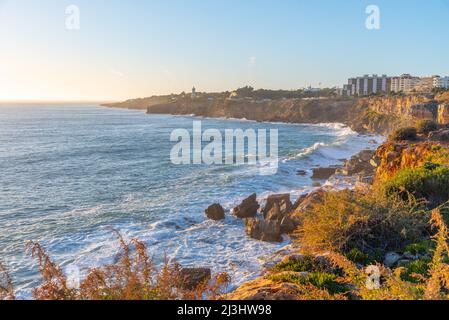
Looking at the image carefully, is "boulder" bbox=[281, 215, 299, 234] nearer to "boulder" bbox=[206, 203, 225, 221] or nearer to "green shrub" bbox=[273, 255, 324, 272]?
"boulder" bbox=[206, 203, 225, 221]

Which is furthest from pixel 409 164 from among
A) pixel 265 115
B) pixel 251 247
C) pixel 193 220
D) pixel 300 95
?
pixel 300 95

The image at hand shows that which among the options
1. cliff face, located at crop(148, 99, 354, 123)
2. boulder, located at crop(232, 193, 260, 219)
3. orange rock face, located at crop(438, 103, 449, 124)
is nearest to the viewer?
boulder, located at crop(232, 193, 260, 219)

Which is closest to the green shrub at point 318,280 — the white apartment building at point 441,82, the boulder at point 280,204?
the boulder at point 280,204

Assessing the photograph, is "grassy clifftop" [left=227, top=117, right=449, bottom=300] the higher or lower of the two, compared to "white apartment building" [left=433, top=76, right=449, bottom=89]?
lower

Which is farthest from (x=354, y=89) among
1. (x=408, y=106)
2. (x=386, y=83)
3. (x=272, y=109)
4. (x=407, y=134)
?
(x=407, y=134)

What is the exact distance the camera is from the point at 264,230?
1305 cm

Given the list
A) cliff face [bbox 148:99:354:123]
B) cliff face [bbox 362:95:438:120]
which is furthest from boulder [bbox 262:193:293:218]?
cliff face [bbox 148:99:354:123]

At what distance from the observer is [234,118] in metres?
111

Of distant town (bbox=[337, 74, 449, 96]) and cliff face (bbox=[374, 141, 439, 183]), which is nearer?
cliff face (bbox=[374, 141, 439, 183])

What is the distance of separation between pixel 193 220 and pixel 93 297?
1235cm

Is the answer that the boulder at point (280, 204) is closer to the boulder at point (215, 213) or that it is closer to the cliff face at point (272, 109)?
the boulder at point (215, 213)

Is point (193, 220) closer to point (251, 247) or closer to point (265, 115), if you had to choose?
point (251, 247)

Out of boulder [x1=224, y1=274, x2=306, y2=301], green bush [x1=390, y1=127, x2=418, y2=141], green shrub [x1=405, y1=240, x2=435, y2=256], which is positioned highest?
green bush [x1=390, y1=127, x2=418, y2=141]

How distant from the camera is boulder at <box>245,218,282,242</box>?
41.5 feet
